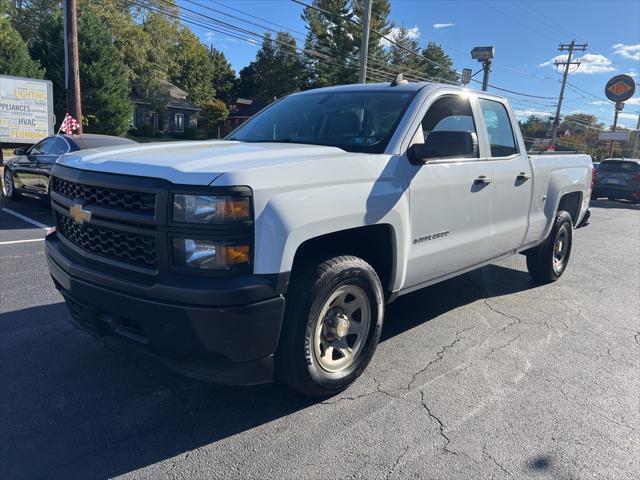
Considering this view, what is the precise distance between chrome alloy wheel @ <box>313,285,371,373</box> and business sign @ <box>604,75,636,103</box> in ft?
134

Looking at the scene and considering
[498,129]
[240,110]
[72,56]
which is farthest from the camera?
[240,110]

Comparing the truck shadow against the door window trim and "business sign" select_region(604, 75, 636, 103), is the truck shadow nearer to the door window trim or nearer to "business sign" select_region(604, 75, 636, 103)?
the door window trim

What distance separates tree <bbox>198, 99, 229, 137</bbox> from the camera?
5488 cm

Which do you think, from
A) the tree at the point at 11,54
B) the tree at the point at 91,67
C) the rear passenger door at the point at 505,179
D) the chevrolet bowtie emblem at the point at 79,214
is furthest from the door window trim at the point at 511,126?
the tree at the point at 91,67

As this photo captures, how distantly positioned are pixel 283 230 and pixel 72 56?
651 inches

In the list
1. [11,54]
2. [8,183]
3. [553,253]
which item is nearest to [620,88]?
[553,253]

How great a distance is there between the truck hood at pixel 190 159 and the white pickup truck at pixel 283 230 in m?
0.01

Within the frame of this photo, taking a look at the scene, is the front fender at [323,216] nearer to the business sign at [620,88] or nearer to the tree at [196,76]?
the business sign at [620,88]

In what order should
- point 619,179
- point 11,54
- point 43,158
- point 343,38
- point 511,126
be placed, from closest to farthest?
point 511,126
point 43,158
point 619,179
point 11,54
point 343,38

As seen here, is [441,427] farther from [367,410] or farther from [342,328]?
[342,328]

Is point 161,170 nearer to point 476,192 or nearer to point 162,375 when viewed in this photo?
point 162,375

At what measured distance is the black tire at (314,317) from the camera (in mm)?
2787

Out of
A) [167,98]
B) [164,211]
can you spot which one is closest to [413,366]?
[164,211]

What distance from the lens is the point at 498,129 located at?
15.5 feet
